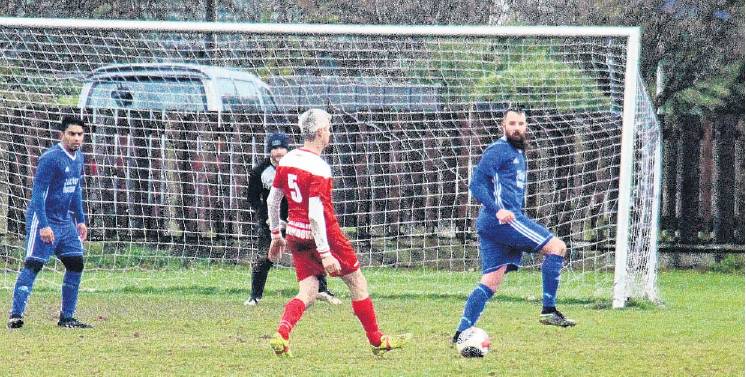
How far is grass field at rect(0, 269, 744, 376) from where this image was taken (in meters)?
9.72

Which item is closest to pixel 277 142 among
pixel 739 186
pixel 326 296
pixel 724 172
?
pixel 326 296

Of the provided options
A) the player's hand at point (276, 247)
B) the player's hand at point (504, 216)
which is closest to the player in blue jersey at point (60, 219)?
the player's hand at point (276, 247)

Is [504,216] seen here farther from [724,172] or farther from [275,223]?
[724,172]

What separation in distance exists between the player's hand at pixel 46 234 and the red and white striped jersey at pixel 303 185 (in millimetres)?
2396

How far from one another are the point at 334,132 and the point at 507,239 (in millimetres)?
5411

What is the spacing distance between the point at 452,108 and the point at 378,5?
14.8ft

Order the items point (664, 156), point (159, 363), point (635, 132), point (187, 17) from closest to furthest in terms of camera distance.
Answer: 1. point (159, 363)
2. point (635, 132)
3. point (664, 156)
4. point (187, 17)

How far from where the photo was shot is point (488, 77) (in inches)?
631

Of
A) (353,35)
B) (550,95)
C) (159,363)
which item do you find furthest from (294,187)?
(550,95)

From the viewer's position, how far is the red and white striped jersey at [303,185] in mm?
9781

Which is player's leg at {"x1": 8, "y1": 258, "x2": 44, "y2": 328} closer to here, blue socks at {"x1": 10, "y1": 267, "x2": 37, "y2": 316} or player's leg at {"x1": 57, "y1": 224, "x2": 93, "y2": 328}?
blue socks at {"x1": 10, "y1": 267, "x2": 37, "y2": 316}

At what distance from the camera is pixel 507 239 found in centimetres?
1077

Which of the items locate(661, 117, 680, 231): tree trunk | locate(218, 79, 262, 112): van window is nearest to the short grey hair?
locate(218, 79, 262, 112): van window

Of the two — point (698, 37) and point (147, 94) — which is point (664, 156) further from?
point (147, 94)
